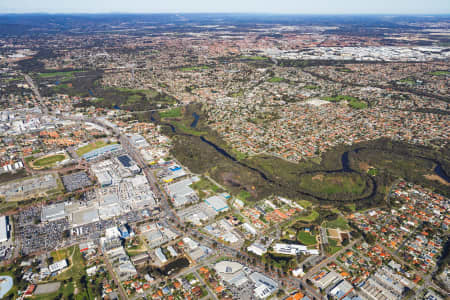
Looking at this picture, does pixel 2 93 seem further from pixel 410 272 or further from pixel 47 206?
pixel 410 272

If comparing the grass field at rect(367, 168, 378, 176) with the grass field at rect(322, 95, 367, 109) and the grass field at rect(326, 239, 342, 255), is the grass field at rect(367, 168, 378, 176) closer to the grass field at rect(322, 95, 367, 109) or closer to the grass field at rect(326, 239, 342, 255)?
the grass field at rect(326, 239, 342, 255)

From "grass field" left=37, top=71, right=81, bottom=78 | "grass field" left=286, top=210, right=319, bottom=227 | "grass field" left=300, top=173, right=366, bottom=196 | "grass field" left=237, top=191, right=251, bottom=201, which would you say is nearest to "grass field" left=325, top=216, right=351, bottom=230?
"grass field" left=286, top=210, right=319, bottom=227

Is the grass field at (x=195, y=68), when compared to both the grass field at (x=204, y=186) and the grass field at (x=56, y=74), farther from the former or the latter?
the grass field at (x=204, y=186)

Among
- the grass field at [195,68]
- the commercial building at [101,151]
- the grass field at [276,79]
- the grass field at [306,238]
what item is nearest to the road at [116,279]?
the grass field at [306,238]

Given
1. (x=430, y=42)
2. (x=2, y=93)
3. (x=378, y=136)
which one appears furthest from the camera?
(x=430, y=42)

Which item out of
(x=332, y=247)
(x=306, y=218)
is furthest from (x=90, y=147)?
(x=332, y=247)

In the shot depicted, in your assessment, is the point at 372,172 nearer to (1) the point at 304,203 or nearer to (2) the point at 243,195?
(1) the point at 304,203

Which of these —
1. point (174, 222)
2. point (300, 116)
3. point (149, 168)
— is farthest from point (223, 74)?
point (174, 222)
